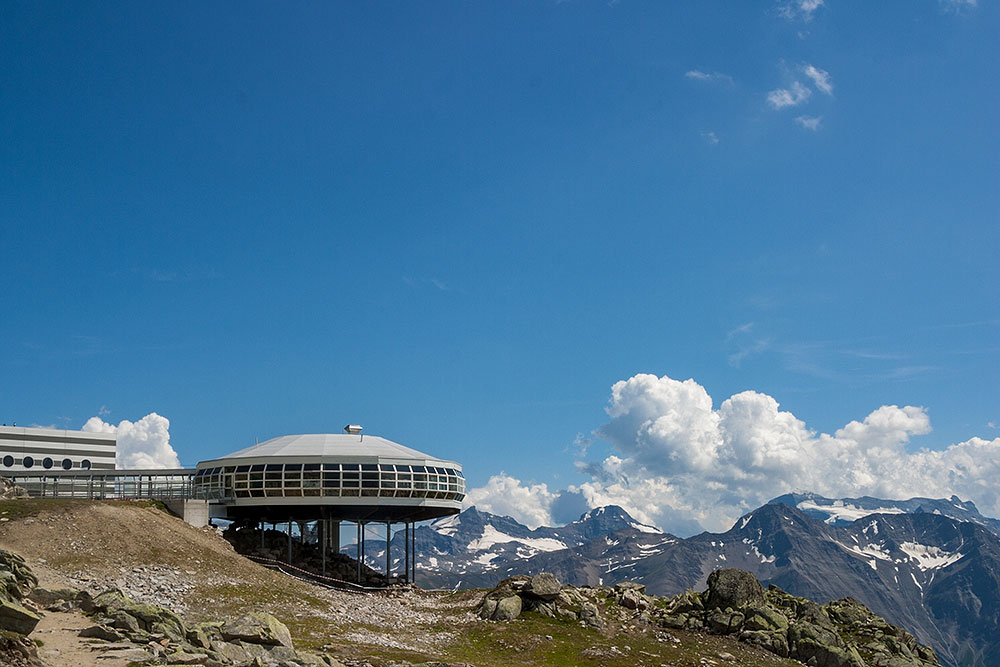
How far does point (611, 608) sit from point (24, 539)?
131 ft

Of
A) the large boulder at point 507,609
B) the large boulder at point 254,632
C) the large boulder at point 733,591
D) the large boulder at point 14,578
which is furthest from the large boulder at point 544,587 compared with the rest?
the large boulder at point 14,578

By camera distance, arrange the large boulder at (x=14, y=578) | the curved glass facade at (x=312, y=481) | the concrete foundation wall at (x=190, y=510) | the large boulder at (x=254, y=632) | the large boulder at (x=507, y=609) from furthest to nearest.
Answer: the curved glass facade at (x=312, y=481)
the concrete foundation wall at (x=190, y=510)
the large boulder at (x=507, y=609)
the large boulder at (x=254, y=632)
the large boulder at (x=14, y=578)

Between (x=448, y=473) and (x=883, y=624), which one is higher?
(x=448, y=473)

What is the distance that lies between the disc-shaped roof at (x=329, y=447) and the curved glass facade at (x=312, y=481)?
147cm

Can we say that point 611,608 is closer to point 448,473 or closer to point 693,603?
point 693,603

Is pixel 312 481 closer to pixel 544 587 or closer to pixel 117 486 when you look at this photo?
pixel 117 486

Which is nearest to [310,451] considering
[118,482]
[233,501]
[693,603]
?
[233,501]

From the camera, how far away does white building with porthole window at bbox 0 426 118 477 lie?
146625 millimetres

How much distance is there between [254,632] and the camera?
36.9m

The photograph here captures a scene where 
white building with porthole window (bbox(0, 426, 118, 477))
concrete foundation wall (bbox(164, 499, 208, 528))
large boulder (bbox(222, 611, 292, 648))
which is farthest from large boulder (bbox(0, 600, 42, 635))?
white building with porthole window (bbox(0, 426, 118, 477))

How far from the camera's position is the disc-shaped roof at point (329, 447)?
85562 mm

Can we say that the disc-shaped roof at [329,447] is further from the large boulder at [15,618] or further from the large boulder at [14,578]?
the large boulder at [15,618]

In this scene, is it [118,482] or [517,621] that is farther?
[118,482]

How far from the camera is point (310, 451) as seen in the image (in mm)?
86688
